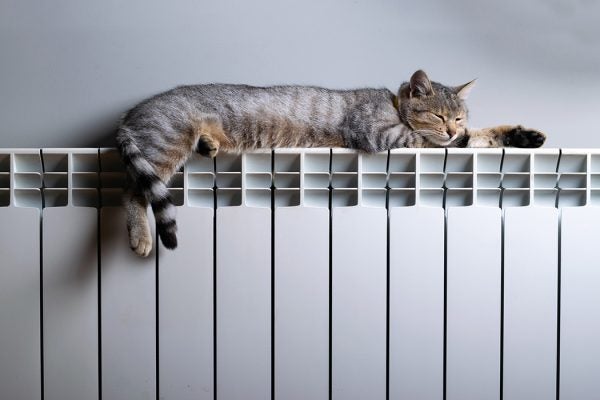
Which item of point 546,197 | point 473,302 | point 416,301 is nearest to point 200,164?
point 416,301

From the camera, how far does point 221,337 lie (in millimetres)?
908

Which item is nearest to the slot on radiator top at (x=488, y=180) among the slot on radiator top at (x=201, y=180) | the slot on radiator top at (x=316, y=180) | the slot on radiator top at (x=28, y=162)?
the slot on radiator top at (x=316, y=180)

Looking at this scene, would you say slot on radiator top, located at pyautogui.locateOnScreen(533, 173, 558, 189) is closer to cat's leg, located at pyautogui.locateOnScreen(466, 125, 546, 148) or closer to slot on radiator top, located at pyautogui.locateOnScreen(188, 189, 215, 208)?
cat's leg, located at pyautogui.locateOnScreen(466, 125, 546, 148)

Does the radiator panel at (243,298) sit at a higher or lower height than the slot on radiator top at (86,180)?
lower

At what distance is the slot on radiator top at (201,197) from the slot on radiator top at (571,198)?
2.35ft

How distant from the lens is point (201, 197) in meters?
0.92

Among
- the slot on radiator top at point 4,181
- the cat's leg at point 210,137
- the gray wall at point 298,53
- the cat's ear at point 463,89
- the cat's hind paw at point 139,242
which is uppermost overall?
the gray wall at point 298,53

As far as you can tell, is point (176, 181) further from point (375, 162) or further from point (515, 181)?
point (515, 181)

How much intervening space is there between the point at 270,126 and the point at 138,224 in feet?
1.11

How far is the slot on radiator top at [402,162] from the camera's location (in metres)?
0.93

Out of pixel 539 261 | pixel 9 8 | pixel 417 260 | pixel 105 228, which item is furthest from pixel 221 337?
pixel 9 8

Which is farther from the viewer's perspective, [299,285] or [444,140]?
[444,140]

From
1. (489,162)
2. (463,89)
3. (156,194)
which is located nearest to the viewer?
(156,194)

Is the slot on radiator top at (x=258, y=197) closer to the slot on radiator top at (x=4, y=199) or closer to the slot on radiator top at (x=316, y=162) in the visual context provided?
the slot on radiator top at (x=316, y=162)
